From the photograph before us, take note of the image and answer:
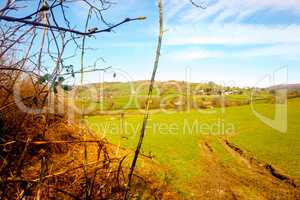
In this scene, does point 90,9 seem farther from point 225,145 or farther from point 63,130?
point 225,145

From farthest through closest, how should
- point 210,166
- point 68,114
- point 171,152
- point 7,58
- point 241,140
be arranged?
point 241,140 → point 171,152 → point 210,166 → point 68,114 → point 7,58

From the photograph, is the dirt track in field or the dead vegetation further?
the dirt track in field

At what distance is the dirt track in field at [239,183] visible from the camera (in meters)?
9.30

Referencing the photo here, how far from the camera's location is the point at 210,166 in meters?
13.4

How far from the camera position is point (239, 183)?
1070 centimetres

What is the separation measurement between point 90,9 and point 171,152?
14.9 meters

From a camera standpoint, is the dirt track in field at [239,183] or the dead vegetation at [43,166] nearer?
the dead vegetation at [43,166]

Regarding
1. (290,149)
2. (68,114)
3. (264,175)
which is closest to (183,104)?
(290,149)

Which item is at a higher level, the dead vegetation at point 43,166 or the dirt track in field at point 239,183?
the dead vegetation at point 43,166

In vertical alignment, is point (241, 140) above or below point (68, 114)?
below

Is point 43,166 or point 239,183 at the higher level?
point 43,166

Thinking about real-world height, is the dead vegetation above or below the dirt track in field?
above

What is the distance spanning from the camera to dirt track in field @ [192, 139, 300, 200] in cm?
930

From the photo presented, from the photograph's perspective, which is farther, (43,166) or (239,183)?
(239,183)
